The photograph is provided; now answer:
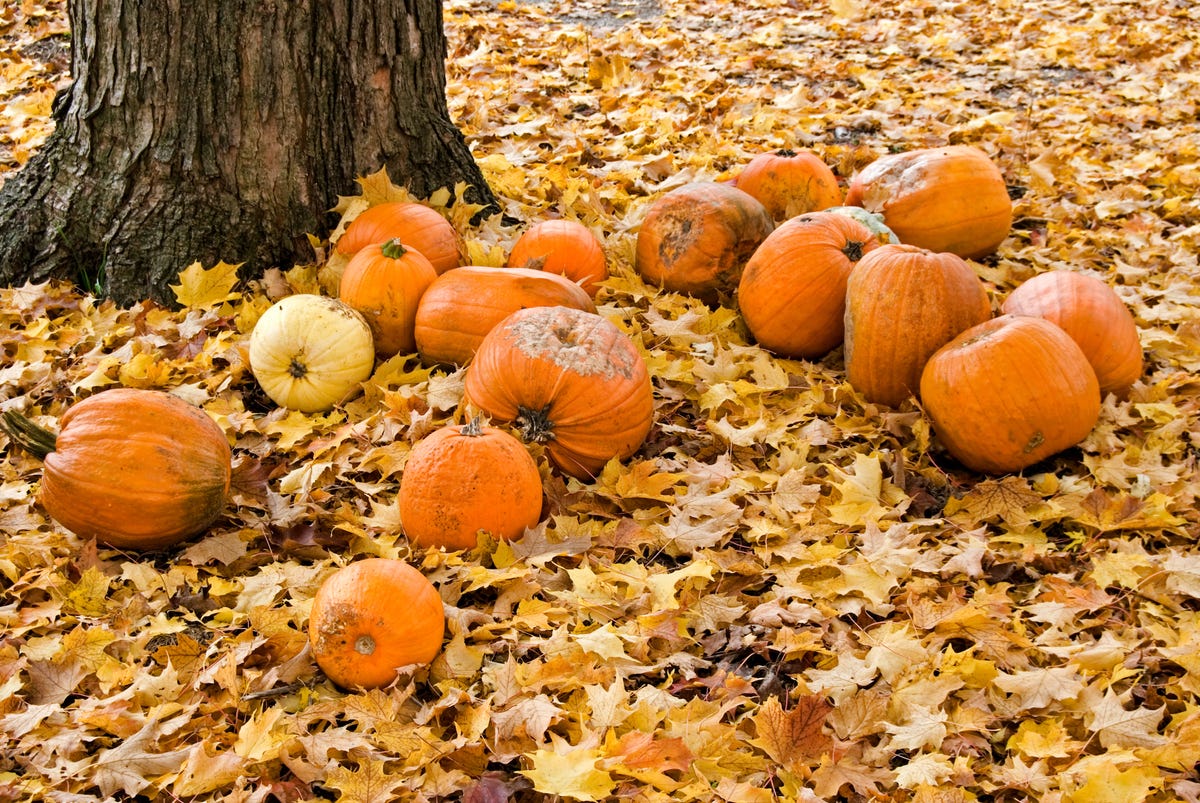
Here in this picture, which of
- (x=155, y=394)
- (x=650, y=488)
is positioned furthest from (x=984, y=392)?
(x=155, y=394)

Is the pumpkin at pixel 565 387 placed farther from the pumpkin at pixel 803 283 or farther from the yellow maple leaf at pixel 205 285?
the yellow maple leaf at pixel 205 285

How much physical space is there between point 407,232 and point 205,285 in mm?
879

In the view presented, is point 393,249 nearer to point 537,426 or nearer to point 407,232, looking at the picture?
point 407,232

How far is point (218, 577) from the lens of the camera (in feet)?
9.77

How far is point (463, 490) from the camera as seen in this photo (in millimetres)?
2980

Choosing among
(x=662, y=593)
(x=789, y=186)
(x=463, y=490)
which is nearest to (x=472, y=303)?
(x=463, y=490)

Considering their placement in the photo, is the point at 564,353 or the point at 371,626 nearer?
the point at 371,626

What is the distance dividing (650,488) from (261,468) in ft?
4.35

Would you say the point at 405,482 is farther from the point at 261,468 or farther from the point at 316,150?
the point at 316,150

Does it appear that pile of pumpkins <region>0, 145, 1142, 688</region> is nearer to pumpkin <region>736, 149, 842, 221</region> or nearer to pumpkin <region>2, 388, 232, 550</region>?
pumpkin <region>2, 388, 232, 550</region>

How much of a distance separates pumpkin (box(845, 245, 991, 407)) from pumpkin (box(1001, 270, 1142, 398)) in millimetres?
247

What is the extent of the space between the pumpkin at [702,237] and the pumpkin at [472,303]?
74cm

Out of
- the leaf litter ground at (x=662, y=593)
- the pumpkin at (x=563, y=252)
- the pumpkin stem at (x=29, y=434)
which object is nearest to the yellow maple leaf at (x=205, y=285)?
the leaf litter ground at (x=662, y=593)

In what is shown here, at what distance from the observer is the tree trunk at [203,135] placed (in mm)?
4074
